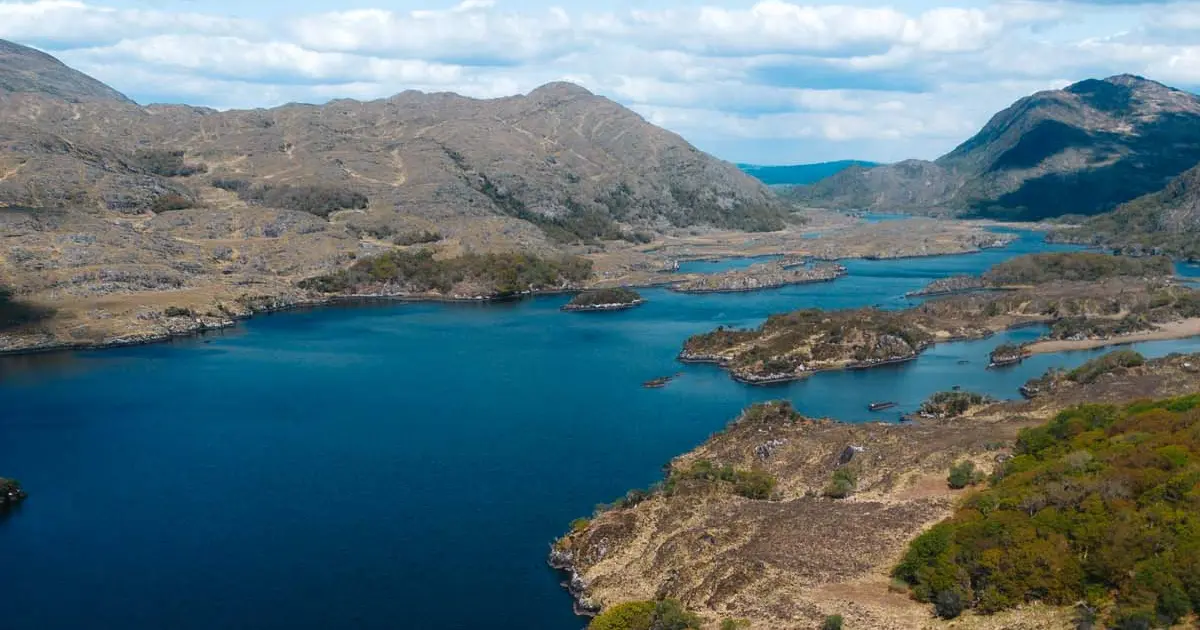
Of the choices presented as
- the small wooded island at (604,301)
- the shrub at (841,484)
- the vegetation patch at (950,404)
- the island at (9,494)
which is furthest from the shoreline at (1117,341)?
the island at (9,494)

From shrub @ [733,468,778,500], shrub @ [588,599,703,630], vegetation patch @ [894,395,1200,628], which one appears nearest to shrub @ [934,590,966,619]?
vegetation patch @ [894,395,1200,628]

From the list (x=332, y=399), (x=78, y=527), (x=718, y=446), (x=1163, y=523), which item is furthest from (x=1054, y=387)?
(x=78, y=527)

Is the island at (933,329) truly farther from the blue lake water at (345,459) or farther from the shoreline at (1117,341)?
the blue lake water at (345,459)

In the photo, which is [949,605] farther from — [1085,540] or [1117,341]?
[1117,341]

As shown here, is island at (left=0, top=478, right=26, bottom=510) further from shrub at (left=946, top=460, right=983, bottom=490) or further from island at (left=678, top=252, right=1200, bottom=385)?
island at (left=678, top=252, right=1200, bottom=385)

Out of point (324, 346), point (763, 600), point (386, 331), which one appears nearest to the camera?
point (763, 600)

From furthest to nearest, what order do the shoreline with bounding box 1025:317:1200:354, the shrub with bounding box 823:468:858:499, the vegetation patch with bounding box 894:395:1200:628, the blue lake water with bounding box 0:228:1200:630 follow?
the shoreline with bounding box 1025:317:1200:354, the shrub with bounding box 823:468:858:499, the blue lake water with bounding box 0:228:1200:630, the vegetation patch with bounding box 894:395:1200:628

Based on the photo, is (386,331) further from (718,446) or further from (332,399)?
(718,446)
